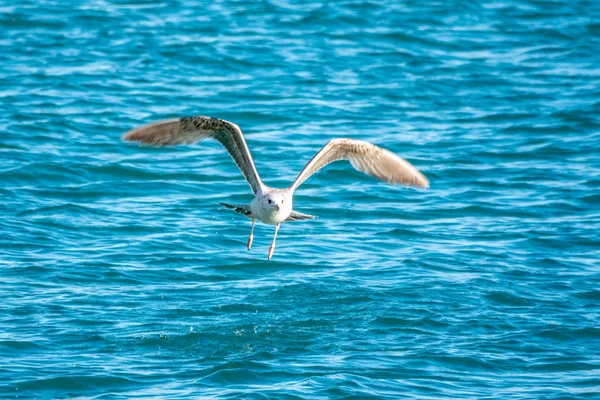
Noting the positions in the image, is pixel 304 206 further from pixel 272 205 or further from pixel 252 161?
pixel 272 205

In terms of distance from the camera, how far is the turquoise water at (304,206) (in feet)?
31.1

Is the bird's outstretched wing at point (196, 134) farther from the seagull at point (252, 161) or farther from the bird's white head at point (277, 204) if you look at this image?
the bird's white head at point (277, 204)

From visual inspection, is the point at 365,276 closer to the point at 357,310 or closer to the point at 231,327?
the point at 357,310

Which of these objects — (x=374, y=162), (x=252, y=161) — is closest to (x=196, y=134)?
(x=252, y=161)

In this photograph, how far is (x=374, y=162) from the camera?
10172 mm

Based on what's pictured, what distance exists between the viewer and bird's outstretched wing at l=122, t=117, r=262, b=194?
31.4 ft

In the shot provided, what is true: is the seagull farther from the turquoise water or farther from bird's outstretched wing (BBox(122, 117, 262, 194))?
the turquoise water

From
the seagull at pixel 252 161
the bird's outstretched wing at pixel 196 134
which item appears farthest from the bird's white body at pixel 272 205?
the bird's outstretched wing at pixel 196 134

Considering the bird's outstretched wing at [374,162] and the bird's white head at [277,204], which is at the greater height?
the bird's outstretched wing at [374,162]

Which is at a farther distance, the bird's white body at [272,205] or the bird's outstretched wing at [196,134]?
the bird's outstretched wing at [196,134]

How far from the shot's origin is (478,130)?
17.7 metres

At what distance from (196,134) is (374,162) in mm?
1786

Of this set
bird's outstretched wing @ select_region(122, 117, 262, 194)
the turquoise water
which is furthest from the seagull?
the turquoise water

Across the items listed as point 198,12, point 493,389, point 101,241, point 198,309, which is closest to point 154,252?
point 101,241
